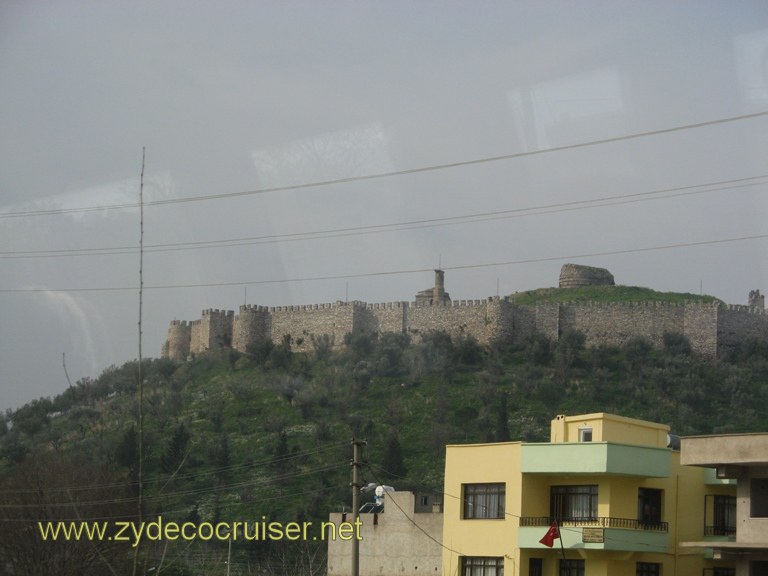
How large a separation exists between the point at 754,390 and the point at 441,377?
1609 cm

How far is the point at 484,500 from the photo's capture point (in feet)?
81.6

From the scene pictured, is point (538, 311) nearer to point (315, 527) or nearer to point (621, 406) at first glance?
point (621, 406)

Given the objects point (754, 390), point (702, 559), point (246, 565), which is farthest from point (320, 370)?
point (702, 559)

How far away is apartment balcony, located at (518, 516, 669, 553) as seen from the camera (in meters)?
23.0

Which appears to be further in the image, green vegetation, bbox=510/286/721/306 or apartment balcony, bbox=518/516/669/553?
green vegetation, bbox=510/286/721/306

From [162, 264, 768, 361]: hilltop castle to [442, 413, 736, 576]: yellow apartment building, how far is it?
4963cm

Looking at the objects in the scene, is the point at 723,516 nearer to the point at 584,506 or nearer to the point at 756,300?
the point at 584,506

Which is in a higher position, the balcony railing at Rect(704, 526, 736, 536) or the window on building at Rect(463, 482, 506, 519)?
the window on building at Rect(463, 482, 506, 519)

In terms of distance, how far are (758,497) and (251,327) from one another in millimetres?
61424

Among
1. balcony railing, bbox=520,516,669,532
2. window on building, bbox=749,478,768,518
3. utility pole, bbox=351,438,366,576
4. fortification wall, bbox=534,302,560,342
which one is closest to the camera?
window on building, bbox=749,478,768,518

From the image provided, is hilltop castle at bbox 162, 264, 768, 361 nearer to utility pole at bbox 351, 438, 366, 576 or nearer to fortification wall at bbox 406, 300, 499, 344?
fortification wall at bbox 406, 300, 499, 344

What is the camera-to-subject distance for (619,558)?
77.0 ft

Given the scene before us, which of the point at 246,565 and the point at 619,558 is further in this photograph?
the point at 246,565

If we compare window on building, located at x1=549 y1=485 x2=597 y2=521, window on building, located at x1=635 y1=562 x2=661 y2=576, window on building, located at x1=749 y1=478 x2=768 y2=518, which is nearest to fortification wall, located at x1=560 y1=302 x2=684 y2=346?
window on building, located at x1=635 y1=562 x2=661 y2=576
